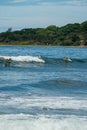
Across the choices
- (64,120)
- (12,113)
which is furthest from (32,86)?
(64,120)

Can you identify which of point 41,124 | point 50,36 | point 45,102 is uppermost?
point 41,124

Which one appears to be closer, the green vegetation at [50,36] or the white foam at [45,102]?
the white foam at [45,102]

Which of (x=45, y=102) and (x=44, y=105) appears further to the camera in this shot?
(x=45, y=102)

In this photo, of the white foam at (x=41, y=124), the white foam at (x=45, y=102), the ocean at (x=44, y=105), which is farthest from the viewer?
the white foam at (x=45, y=102)

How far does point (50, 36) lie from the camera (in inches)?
5586

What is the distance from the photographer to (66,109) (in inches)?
619

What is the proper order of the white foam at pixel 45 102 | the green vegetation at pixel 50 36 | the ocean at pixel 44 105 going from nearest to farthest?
1. the ocean at pixel 44 105
2. the white foam at pixel 45 102
3. the green vegetation at pixel 50 36

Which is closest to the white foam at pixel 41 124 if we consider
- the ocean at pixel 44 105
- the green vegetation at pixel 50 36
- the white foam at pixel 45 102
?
the ocean at pixel 44 105

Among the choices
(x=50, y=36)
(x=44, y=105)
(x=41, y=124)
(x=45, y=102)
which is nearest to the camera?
(x=41, y=124)

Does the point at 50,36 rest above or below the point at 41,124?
below

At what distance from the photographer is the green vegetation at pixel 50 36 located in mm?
130875

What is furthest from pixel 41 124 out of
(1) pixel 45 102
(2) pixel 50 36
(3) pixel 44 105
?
(2) pixel 50 36

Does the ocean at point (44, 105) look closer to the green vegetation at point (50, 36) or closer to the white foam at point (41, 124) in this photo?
the white foam at point (41, 124)

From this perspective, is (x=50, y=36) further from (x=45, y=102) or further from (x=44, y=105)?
(x=44, y=105)
